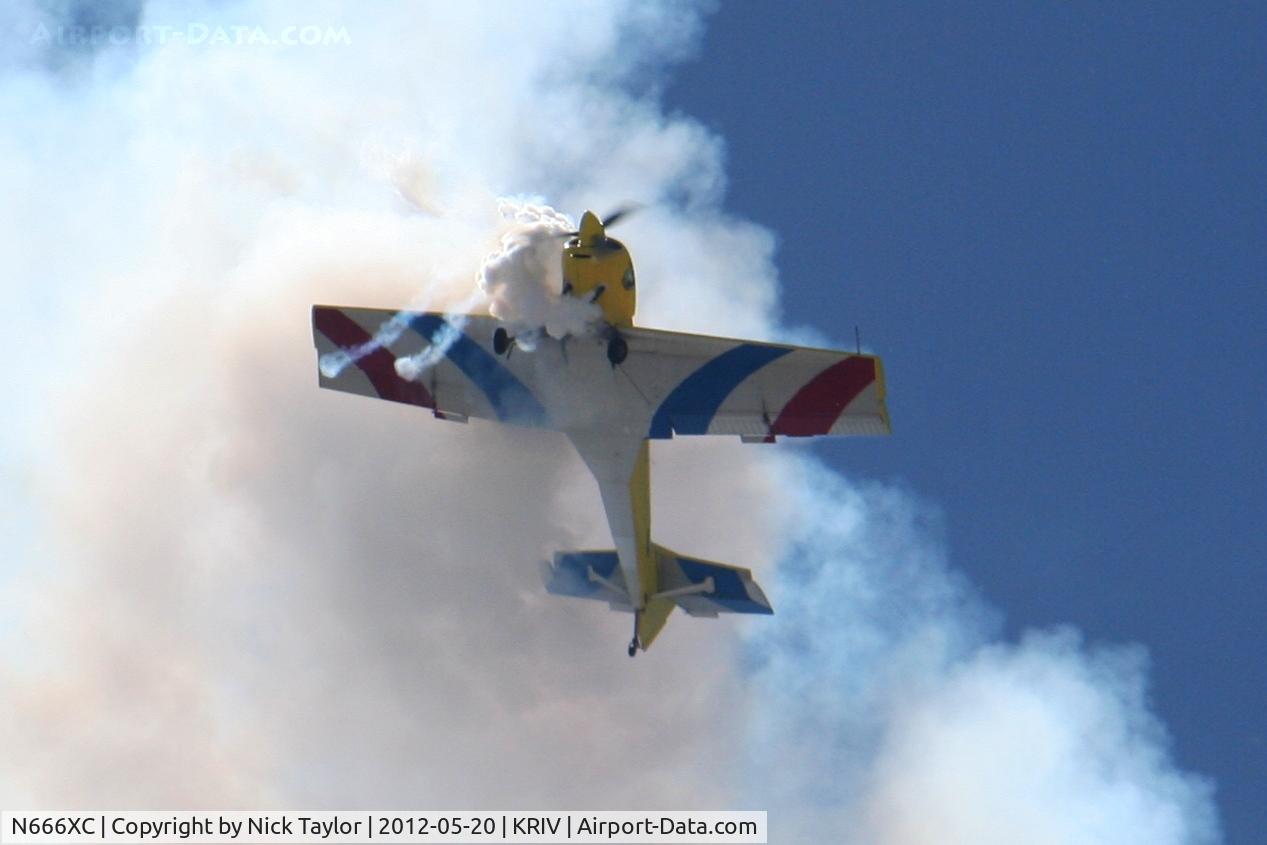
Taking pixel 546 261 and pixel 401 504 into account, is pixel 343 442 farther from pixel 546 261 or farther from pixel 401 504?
pixel 546 261

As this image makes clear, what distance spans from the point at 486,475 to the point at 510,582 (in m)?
2.52

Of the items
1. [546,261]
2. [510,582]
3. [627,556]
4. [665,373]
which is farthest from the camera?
[510,582]

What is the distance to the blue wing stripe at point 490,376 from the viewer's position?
116 feet

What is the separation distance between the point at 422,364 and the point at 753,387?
21.6 feet

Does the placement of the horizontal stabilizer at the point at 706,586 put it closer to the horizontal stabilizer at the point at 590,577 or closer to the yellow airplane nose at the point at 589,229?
the horizontal stabilizer at the point at 590,577

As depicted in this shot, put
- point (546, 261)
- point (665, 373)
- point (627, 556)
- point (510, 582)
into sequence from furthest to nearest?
point (510, 582) < point (627, 556) < point (665, 373) < point (546, 261)

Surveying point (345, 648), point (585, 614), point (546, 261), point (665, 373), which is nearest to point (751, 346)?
point (665, 373)

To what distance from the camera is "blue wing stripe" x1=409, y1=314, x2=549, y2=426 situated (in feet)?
116

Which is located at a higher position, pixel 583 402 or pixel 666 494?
pixel 666 494

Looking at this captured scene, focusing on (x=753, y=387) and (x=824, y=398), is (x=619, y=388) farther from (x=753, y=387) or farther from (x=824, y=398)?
(x=824, y=398)

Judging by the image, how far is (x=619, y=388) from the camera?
111 ft

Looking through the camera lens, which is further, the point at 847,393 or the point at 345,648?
the point at 345,648

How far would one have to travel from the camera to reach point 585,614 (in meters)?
42.7

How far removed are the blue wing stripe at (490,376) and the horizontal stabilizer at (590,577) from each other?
3803 millimetres
